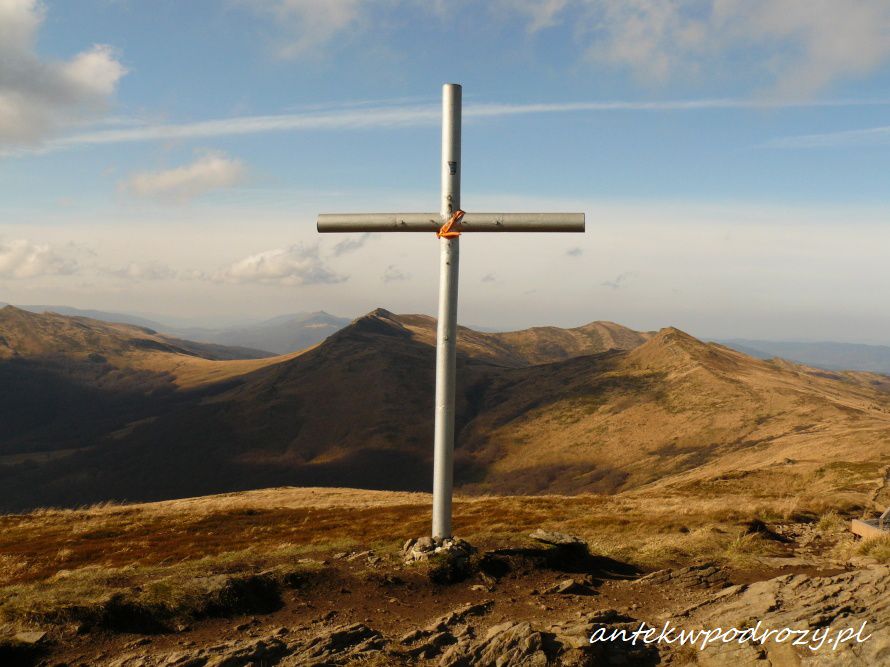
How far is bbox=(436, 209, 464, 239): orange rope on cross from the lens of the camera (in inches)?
565

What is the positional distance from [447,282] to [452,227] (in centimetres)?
136

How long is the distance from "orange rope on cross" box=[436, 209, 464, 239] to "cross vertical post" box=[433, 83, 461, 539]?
0.11m

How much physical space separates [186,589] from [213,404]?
189 metres

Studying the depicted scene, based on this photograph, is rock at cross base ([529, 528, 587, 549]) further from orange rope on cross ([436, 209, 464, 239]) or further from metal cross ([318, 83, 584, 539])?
orange rope on cross ([436, 209, 464, 239])

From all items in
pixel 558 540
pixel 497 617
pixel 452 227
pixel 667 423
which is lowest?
pixel 667 423

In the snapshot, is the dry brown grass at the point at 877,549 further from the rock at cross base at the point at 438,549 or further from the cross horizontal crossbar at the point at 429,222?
the cross horizontal crossbar at the point at 429,222

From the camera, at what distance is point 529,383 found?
164000 millimetres

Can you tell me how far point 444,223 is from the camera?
14.5 meters

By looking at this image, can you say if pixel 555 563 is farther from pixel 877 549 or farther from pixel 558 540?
pixel 877 549

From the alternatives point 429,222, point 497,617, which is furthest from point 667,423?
point 497,617

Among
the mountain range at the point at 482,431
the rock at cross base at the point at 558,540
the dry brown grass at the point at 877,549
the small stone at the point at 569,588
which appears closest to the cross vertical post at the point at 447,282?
the small stone at the point at 569,588

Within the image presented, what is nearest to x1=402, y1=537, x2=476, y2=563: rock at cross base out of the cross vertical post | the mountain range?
the cross vertical post

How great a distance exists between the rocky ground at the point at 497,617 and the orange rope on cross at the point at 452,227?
26.1ft

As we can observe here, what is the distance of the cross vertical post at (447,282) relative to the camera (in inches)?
569
